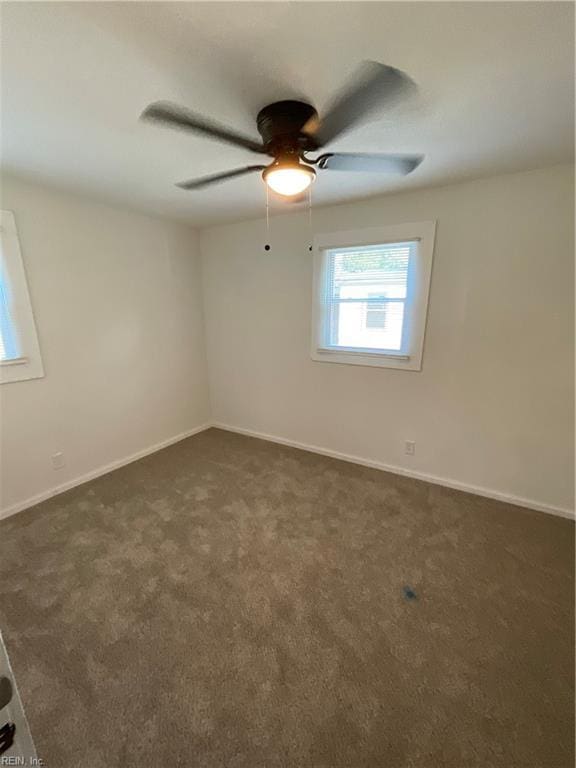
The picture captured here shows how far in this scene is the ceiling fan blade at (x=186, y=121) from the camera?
1032mm

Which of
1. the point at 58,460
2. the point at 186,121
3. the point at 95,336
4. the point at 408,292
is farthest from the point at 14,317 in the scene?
the point at 408,292

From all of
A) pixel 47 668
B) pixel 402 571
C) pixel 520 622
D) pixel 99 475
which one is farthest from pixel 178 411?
pixel 520 622

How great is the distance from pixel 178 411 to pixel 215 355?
77cm

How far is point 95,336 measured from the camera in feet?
8.91

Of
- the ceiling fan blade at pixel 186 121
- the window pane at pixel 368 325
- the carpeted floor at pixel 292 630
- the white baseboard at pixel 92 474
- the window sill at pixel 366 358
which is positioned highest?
the ceiling fan blade at pixel 186 121

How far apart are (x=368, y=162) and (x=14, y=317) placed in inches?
97.3

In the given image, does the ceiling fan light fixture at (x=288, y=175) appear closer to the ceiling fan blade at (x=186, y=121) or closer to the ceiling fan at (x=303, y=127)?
the ceiling fan at (x=303, y=127)

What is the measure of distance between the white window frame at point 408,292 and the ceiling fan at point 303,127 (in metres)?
0.95

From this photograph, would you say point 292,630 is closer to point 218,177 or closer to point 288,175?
point 288,175

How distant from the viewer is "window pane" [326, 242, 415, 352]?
2.57 metres

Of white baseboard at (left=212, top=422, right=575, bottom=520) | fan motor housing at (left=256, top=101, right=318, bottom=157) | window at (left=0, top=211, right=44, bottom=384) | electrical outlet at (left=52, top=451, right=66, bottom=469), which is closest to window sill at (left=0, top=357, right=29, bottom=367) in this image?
window at (left=0, top=211, right=44, bottom=384)

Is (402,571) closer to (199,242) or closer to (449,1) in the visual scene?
(449,1)

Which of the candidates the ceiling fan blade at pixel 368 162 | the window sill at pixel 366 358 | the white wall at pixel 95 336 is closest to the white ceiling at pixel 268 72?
the ceiling fan blade at pixel 368 162

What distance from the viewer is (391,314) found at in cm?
265
